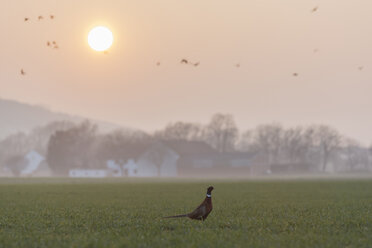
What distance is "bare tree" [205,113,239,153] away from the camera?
168 meters

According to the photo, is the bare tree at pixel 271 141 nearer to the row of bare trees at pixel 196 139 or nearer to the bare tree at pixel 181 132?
the row of bare trees at pixel 196 139

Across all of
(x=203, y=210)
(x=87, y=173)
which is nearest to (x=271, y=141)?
(x=87, y=173)

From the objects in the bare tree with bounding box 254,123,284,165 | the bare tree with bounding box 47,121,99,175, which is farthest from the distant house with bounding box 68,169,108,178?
the bare tree with bounding box 254,123,284,165

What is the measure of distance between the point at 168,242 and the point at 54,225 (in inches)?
203

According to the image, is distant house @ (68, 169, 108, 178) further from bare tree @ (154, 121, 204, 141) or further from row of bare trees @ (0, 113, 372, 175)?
bare tree @ (154, 121, 204, 141)

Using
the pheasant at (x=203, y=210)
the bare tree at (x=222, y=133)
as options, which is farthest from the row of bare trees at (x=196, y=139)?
the pheasant at (x=203, y=210)

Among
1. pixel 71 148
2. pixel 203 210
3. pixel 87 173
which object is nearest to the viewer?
pixel 203 210

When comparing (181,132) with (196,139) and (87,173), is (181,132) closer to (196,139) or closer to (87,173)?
(196,139)

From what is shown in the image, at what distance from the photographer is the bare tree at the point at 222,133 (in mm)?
168500

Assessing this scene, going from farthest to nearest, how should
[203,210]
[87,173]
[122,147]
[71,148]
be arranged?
1. [122,147]
2. [87,173]
3. [71,148]
4. [203,210]

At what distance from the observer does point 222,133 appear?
172 metres

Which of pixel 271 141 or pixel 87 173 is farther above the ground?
pixel 271 141

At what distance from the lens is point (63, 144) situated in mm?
156125

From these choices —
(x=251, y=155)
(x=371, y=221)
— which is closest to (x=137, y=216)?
(x=371, y=221)
